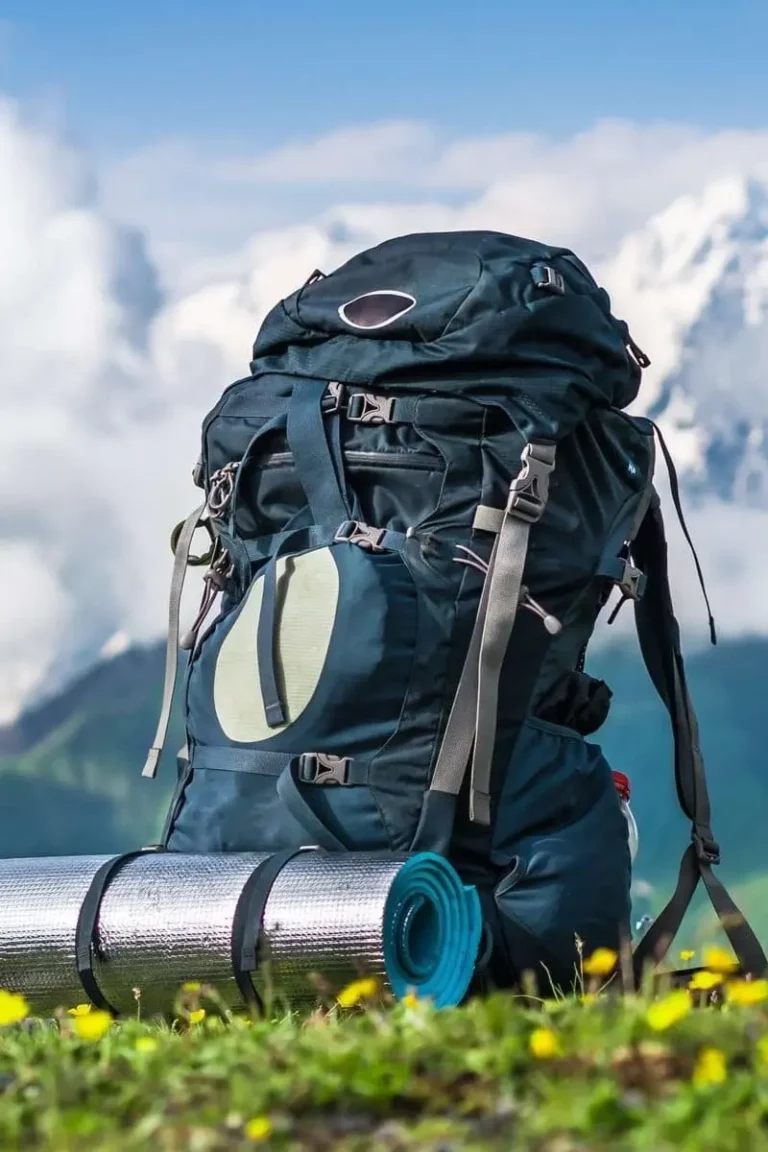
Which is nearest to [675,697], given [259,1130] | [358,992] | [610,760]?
[358,992]

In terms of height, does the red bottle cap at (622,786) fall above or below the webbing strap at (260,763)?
above

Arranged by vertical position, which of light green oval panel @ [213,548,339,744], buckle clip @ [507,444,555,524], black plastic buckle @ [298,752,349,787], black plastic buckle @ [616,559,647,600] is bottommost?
black plastic buckle @ [298,752,349,787]

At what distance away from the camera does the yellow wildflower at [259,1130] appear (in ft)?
7.57

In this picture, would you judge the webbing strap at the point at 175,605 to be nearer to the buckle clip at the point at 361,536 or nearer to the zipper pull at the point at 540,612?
the buckle clip at the point at 361,536

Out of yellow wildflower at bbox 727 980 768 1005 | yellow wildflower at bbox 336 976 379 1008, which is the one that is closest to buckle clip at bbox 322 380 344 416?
yellow wildflower at bbox 336 976 379 1008

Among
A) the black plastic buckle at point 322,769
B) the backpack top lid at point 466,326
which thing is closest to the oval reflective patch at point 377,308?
the backpack top lid at point 466,326

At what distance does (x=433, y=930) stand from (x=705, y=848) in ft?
4.53

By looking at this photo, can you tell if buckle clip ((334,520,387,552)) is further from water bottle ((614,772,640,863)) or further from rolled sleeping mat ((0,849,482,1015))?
water bottle ((614,772,640,863))

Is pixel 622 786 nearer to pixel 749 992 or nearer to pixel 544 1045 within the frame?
pixel 749 992

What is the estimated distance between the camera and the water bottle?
17.2 feet

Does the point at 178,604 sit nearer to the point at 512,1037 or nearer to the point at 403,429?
the point at 403,429

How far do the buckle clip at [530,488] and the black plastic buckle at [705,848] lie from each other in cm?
130

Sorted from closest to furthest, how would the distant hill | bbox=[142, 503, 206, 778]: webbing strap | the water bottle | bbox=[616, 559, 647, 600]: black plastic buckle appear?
bbox=[616, 559, 647, 600]: black plastic buckle
the water bottle
bbox=[142, 503, 206, 778]: webbing strap
the distant hill

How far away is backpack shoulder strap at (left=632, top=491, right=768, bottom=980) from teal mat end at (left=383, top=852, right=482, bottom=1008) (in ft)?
3.57
